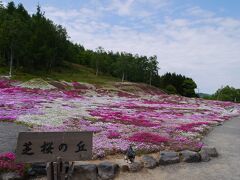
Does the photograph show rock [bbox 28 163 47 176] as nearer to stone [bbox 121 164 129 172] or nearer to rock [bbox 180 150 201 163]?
stone [bbox 121 164 129 172]

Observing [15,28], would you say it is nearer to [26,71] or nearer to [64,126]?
[26,71]

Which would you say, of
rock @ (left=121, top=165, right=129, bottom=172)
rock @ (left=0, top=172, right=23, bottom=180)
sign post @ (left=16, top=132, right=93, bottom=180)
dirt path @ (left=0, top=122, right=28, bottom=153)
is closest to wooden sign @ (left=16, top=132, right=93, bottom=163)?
sign post @ (left=16, top=132, right=93, bottom=180)

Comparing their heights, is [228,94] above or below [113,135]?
above

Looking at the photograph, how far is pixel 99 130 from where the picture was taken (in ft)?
66.3

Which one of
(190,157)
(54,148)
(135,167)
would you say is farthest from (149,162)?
(54,148)

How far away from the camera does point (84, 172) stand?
12008 millimetres

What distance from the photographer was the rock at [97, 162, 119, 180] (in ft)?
40.0

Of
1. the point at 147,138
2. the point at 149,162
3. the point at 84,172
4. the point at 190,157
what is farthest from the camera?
the point at 147,138

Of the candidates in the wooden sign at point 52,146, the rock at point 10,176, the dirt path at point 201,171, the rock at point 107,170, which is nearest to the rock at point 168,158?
the dirt path at point 201,171

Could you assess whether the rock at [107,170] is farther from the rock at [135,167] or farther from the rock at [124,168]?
the rock at [135,167]

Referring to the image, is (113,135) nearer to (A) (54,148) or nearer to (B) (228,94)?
(A) (54,148)

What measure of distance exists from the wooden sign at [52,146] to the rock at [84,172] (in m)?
2.25

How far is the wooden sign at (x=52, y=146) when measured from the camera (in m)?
9.38

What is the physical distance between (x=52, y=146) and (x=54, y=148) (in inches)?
3.7
